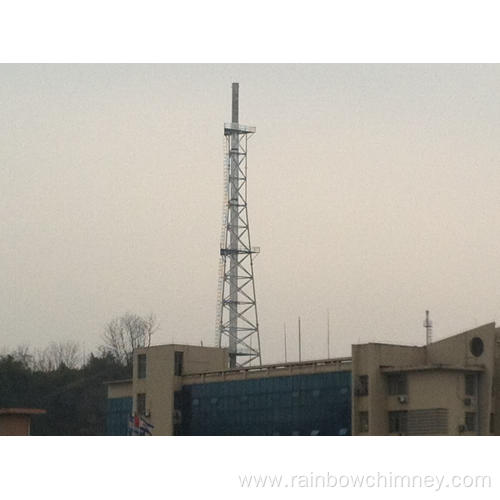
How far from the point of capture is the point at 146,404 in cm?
6844

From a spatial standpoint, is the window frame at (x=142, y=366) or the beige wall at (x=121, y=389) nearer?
the window frame at (x=142, y=366)

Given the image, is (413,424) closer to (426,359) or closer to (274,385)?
(426,359)

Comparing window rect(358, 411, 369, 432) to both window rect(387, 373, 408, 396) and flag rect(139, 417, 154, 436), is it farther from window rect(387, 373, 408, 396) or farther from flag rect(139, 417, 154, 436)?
flag rect(139, 417, 154, 436)

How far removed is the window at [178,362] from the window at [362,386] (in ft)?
38.6

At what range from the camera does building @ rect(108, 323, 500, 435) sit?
58.6 meters

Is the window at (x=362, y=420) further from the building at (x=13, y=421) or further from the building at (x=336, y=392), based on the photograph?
the building at (x=13, y=421)

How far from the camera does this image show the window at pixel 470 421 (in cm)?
5844

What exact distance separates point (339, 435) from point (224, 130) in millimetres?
24359

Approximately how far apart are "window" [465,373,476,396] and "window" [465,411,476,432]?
2.97ft

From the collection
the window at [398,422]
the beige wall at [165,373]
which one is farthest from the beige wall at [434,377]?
the beige wall at [165,373]

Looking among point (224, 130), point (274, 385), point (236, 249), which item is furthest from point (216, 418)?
point (224, 130)

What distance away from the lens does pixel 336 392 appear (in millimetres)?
60969

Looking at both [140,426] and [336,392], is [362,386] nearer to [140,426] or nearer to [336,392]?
[336,392]

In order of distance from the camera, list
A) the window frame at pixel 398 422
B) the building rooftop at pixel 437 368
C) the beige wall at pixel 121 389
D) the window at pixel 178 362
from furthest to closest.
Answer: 1. the beige wall at pixel 121 389
2. the window at pixel 178 362
3. the window frame at pixel 398 422
4. the building rooftop at pixel 437 368
